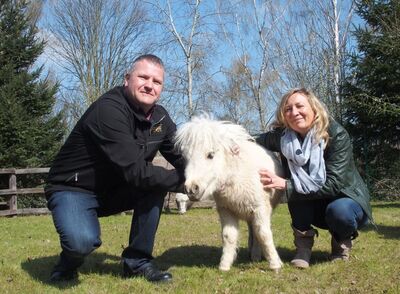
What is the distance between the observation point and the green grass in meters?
4.00

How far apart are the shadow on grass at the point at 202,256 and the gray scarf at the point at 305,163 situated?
997 millimetres

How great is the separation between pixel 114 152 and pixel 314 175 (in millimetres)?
1883

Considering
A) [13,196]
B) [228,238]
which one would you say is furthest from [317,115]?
[13,196]

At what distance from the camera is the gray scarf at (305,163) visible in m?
4.44

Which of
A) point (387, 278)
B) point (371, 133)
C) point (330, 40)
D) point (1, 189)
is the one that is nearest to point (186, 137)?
point (387, 278)

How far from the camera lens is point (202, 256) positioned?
18.0 feet

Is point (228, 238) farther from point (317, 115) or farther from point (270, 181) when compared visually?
point (317, 115)

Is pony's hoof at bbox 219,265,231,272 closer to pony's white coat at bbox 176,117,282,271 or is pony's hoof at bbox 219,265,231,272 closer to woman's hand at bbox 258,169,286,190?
pony's white coat at bbox 176,117,282,271

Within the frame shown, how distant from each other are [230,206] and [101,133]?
142 centimetres

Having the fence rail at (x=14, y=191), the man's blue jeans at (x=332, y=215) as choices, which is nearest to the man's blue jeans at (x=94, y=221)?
the man's blue jeans at (x=332, y=215)

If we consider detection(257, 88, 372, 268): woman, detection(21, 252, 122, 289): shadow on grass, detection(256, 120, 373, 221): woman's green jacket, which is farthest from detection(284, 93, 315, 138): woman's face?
detection(21, 252, 122, 289): shadow on grass

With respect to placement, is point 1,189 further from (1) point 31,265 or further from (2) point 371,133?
(2) point 371,133

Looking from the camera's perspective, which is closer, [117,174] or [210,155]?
[210,155]

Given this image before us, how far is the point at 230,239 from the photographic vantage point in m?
4.58
